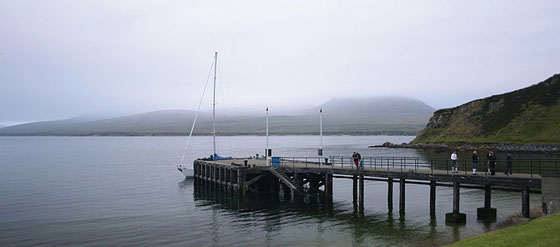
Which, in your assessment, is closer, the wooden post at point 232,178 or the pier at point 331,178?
the pier at point 331,178

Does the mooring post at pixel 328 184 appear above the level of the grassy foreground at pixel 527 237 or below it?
below

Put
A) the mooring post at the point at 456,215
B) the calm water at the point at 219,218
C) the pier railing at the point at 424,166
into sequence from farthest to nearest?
the pier railing at the point at 424,166
the mooring post at the point at 456,215
the calm water at the point at 219,218

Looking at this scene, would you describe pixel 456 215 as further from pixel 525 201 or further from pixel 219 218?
pixel 219 218

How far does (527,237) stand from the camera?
62.3 feet

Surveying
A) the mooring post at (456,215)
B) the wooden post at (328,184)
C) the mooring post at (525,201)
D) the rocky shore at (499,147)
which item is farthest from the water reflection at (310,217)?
the rocky shore at (499,147)

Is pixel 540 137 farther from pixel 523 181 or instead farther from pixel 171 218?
pixel 171 218

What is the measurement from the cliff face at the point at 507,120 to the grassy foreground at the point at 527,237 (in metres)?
101

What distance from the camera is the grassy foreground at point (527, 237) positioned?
18.1m

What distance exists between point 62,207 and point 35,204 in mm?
3864

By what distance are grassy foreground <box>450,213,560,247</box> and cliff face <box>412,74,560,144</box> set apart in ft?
331

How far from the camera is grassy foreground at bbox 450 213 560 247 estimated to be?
18.1m

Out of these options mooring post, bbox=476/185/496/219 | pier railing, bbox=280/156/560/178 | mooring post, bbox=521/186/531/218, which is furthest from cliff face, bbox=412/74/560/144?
mooring post, bbox=521/186/531/218

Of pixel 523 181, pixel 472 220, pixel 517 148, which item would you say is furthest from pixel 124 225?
pixel 517 148

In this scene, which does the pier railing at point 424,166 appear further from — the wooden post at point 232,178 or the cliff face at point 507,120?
the cliff face at point 507,120
